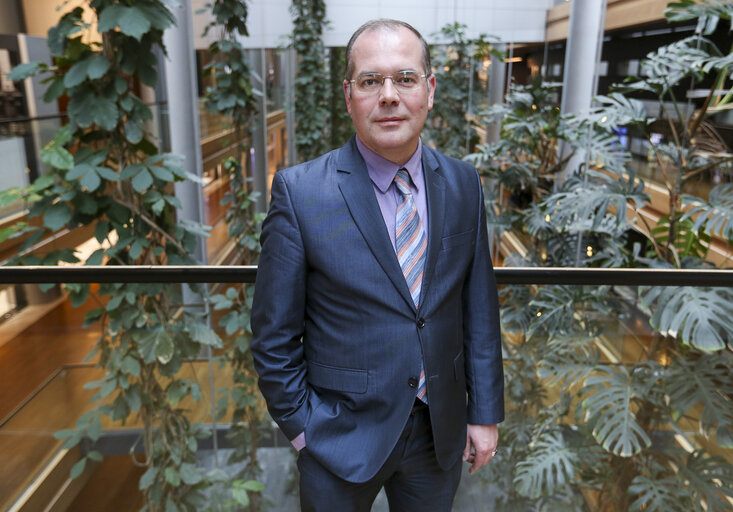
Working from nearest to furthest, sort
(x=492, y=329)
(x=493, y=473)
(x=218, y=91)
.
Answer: (x=492, y=329) → (x=493, y=473) → (x=218, y=91)

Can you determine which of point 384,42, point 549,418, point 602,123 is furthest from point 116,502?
point 602,123

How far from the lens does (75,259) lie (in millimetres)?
2592

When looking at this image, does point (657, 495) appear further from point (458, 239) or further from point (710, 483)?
point (458, 239)

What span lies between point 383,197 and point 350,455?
0.55 m

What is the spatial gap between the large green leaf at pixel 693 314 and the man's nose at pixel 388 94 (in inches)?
63.2

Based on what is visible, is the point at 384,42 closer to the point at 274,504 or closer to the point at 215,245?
the point at 274,504

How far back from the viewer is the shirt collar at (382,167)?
129 centimetres

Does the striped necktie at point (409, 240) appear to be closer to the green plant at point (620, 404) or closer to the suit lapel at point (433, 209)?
the suit lapel at point (433, 209)

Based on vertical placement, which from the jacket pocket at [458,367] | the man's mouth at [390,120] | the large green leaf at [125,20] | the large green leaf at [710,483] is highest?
the large green leaf at [125,20]

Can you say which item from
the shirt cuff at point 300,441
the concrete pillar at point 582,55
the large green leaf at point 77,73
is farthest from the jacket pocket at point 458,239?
the concrete pillar at point 582,55

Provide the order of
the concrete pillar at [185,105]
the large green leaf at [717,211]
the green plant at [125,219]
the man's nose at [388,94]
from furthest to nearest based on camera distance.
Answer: the concrete pillar at [185,105] → the large green leaf at [717,211] → the green plant at [125,219] → the man's nose at [388,94]

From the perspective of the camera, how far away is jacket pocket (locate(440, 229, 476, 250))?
131 centimetres

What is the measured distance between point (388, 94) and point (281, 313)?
483 millimetres

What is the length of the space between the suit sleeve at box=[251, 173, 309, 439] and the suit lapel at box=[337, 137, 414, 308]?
0.12 meters
